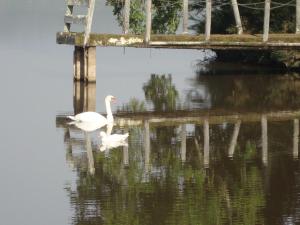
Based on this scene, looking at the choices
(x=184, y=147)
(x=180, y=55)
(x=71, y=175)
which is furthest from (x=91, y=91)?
(x=180, y=55)

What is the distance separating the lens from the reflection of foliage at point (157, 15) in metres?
32.4

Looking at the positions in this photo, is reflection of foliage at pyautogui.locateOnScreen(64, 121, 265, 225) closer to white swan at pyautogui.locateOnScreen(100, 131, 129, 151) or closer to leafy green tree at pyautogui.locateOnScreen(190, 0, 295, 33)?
white swan at pyautogui.locateOnScreen(100, 131, 129, 151)

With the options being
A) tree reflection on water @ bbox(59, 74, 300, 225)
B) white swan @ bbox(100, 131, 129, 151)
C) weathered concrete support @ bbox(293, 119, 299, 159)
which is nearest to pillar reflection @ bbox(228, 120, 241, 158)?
tree reflection on water @ bbox(59, 74, 300, 225)

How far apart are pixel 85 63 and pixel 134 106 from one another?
9.69ft

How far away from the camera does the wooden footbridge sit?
27.3 meters

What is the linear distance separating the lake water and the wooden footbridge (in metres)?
0.91

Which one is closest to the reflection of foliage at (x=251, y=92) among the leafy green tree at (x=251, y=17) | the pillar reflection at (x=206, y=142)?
the leafy green tree at (x=251, y=17)

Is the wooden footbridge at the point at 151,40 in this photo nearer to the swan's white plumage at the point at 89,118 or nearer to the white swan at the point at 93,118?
the white swan at the point at 93,118

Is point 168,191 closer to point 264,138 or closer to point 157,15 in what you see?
point 264,138

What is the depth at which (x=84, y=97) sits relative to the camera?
88.0 feet

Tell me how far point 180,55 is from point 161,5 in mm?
10277

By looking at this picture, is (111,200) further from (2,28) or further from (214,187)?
(2,28)

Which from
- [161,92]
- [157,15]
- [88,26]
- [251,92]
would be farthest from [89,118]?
[157,15]

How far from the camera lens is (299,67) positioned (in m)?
Result: 32.6
